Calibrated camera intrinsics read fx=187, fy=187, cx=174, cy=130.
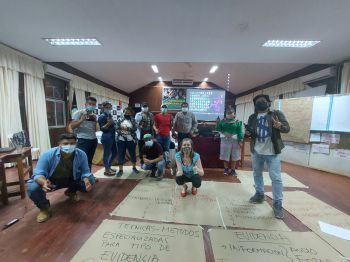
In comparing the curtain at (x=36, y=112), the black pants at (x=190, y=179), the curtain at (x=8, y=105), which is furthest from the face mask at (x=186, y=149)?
the curtain at (x=36, y=112)

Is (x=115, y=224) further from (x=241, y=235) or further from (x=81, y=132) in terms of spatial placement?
(x=81, y=132)

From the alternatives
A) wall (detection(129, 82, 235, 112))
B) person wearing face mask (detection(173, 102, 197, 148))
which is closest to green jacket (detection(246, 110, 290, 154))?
person wearing face mask (detection(173, 102, 197, 148))

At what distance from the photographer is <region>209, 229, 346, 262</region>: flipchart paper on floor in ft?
4.49

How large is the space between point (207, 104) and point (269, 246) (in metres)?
4.74

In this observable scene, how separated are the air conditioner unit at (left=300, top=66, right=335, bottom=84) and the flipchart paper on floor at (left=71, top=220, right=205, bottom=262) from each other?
14.5 ft

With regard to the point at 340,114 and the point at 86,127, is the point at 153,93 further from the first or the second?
the point at 340,114

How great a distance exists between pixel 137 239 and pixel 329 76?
193 inches

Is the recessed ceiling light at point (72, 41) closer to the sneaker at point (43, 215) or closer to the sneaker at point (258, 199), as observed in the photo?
the sneaker at point (43, 215)

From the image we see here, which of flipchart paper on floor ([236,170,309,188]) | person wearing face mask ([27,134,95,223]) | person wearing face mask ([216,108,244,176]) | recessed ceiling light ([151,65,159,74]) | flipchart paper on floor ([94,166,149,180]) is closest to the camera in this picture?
person wearing face mask ([27,134,95,223])

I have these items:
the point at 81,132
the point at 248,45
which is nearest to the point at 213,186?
the point at 81,132

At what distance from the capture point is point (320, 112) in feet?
12.8

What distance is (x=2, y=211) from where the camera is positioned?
6.38 feet

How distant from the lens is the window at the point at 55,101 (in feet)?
15.3

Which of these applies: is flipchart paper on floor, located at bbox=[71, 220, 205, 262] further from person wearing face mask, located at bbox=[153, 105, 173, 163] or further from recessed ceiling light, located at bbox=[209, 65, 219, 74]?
recessed ceiling light, located at bbox=[209, 65, 219, 74]
